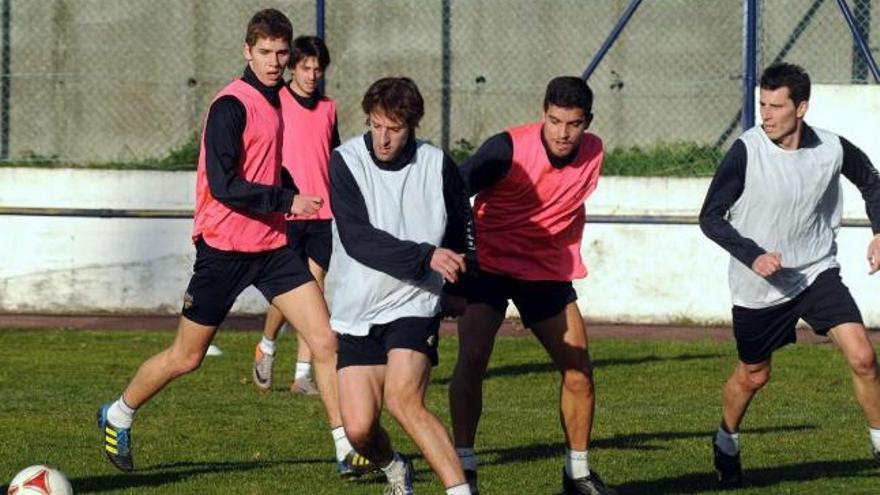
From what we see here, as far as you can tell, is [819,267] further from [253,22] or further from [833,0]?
[833,0]

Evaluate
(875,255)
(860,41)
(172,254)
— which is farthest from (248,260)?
(860,41)

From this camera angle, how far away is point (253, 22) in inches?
371

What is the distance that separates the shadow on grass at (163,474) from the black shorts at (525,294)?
1432mm

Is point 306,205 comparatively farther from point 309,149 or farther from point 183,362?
point 309,149

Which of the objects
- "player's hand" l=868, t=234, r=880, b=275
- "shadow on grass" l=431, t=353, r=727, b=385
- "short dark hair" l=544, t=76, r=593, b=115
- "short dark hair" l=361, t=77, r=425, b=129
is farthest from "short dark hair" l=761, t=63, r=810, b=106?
"shadow on grass" l=431, t=353, r=727, b=385

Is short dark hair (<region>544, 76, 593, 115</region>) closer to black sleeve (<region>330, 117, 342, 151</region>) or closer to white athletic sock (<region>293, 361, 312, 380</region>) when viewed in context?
black sleeve (<region>330, 117, 342, 151</region>)

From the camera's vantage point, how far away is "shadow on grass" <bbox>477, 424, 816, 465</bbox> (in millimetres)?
10227

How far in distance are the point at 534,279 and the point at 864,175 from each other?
181 cm

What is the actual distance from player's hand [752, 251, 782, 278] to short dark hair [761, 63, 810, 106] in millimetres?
855

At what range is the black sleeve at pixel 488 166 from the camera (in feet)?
28.6

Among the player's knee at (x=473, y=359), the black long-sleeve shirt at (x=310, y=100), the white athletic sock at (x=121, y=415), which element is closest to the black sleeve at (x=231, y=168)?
the player's knee at (x=473, y=359)

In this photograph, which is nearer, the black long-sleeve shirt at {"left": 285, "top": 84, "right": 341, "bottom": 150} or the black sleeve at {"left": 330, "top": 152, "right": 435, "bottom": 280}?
the black sleeve at {"left": 330, "top": 152, "right": 435, "bottom": 280}

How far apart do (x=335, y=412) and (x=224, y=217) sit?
1.15 metres

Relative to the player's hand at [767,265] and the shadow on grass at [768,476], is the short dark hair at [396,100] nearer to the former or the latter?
the player's hand at [767,265]
